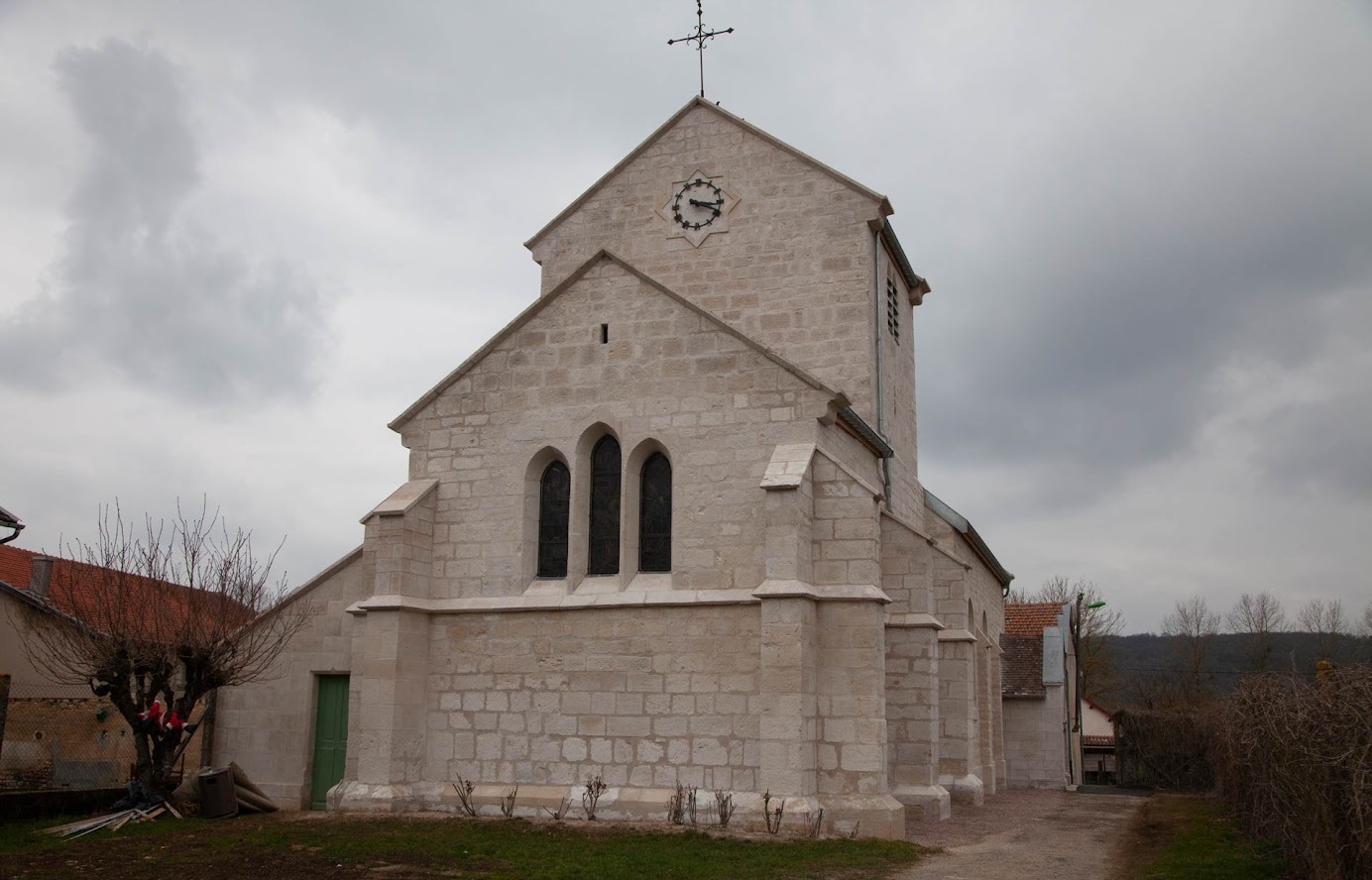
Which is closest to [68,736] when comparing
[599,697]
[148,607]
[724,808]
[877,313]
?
[148,607]

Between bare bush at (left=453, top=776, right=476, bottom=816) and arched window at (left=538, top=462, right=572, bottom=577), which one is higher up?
arched window at (left=538, top=462, right=572, bottom=577)

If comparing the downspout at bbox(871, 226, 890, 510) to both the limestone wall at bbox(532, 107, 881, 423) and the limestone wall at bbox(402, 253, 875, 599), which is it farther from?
the limestone wall at bbox(402, 253, 875, 599)

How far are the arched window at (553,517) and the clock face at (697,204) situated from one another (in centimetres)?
691

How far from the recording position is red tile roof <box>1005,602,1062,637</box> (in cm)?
3061

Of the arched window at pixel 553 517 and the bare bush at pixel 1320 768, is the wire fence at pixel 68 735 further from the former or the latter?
the bare bush at pixel 1320 768

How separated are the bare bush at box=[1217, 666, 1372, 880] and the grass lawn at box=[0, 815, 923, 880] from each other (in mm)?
3649

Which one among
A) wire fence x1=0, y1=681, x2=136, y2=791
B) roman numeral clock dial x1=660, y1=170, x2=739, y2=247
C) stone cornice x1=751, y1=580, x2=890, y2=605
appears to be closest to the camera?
stone cornice x1=751, y1=580, x2=890, y2=605

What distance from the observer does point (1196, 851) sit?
40.8ft

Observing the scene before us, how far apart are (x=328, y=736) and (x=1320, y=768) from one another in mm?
12972

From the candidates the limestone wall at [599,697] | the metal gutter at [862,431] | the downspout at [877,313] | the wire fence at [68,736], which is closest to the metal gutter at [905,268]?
the downspout at [877,313]

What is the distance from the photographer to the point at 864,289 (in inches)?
765

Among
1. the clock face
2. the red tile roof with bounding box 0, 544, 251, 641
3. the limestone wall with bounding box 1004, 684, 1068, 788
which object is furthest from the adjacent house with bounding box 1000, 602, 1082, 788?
the red tile roof with bounding box 0, 544, 251, 641

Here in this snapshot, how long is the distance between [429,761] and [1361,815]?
35.7 feet

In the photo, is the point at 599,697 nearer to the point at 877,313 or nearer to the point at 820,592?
the point at 820,592
